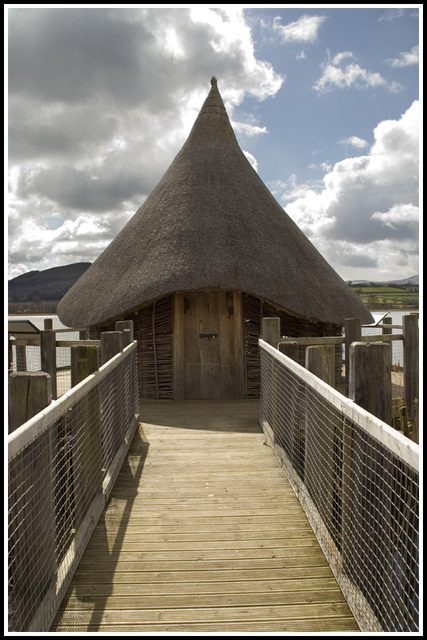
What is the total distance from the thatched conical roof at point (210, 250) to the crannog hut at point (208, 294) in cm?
3

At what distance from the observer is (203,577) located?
132 inches

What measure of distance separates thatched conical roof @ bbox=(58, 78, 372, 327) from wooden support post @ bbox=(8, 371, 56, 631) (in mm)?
6613

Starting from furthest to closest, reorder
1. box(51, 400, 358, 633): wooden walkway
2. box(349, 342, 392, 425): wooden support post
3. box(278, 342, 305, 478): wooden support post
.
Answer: box(278, 342, 305, 478): wooden support post < box(349, 342, 392, 425): wooden support post < box(51, 400, 358, 633): wooden walkway

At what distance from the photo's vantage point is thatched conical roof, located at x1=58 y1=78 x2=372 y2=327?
9797mm

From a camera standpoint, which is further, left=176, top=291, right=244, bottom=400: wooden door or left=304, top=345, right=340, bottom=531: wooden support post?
left=176, top=291, right=244, bottom=400: wooden door

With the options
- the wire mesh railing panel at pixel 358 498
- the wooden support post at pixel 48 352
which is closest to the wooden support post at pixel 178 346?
the wooden support post at pixel 48 352

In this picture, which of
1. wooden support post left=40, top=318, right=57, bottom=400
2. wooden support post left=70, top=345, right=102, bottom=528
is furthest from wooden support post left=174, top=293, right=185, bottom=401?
wooden support post left=70, top=345, right=102, bottom=528

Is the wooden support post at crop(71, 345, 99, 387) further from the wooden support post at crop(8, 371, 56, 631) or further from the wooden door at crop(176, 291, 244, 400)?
the wooden door at crop(176, 291, 244, 400)

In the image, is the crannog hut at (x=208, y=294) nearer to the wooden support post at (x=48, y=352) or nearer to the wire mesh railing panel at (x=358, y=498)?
the wooden support post at (x=48, y=352)

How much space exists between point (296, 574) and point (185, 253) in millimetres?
7446

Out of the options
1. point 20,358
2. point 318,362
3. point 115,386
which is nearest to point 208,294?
point 20,358

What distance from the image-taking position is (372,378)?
3.23 m

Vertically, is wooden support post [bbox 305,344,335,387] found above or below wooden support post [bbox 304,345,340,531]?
above

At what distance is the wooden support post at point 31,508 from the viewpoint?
2.67m
